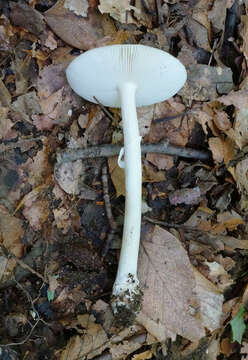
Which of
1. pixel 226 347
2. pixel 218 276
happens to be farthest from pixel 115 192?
pixel 226 347

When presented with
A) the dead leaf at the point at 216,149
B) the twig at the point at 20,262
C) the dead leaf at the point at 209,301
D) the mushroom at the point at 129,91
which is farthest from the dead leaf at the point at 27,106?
the dead leaf at the point at 209,301

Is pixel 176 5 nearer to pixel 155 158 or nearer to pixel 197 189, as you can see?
pixel 155 158

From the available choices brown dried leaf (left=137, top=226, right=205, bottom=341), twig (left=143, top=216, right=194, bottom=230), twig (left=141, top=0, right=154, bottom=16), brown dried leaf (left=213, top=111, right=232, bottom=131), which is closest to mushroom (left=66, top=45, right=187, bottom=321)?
brown dried leaf (left=137, top=226, right=205, bottom=341)

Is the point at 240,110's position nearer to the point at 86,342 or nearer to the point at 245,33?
the point at 245,33

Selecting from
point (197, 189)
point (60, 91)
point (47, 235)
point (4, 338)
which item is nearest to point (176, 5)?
point (60, 91)

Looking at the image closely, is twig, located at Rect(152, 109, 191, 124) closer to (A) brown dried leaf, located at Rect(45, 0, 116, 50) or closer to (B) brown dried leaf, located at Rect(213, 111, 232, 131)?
(B) brown dried leaf, located at Rect(213, 111, 232, 131)

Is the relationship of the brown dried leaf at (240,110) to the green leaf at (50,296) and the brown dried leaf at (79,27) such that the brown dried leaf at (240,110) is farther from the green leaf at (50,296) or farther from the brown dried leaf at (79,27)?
the green leaf at (50,296)
